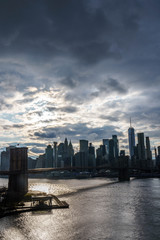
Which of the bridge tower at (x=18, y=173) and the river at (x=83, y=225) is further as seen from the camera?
the bridge tower at (x=18, y=173)

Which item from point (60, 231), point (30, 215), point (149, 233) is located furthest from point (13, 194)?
point (149, 233)

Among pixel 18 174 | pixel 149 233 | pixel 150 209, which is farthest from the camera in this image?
pixel 18 174

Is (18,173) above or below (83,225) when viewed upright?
above

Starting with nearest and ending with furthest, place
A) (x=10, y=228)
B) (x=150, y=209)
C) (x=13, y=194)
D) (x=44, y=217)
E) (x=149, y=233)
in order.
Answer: (x=149, y=233), (x=10, y=228), (x=44, y=217), (x=150, y=209), (x=13, y=194)

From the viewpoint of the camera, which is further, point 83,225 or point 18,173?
point 18,173

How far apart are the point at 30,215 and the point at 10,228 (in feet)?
25.6

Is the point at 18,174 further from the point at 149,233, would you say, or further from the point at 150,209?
the point at 149,233

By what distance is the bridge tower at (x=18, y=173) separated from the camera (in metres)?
79.6

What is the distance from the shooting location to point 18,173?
81812 millimetres

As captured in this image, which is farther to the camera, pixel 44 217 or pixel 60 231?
pixel 44 217

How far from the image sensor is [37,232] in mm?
35625

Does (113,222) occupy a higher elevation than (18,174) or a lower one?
lower

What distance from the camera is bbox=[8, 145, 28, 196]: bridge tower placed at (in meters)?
79.6

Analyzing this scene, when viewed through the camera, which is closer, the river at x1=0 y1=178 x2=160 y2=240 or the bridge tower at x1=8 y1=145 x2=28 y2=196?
the river at x1=0 y1=178 x2=160 y2=240
